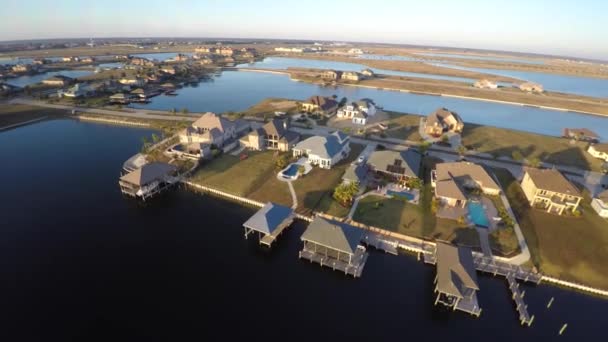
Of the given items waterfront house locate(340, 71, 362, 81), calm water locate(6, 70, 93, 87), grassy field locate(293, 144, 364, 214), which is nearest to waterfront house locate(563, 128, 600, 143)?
grassy field locate(293, 144, 364, 214)

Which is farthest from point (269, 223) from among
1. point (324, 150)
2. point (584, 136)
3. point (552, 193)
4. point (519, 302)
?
Result: point (584, 136)

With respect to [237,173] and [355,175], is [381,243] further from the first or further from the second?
[237,173]

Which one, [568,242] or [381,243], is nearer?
[381,243]

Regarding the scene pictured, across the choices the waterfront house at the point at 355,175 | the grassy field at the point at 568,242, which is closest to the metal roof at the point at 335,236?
the waterfront house at the point at 355,175

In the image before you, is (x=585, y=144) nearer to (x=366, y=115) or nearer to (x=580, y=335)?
(x=366, y=115)

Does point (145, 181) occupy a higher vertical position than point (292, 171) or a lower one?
higher

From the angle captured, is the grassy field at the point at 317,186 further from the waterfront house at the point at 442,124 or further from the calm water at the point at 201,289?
the waterfront house at the point at 442,124
